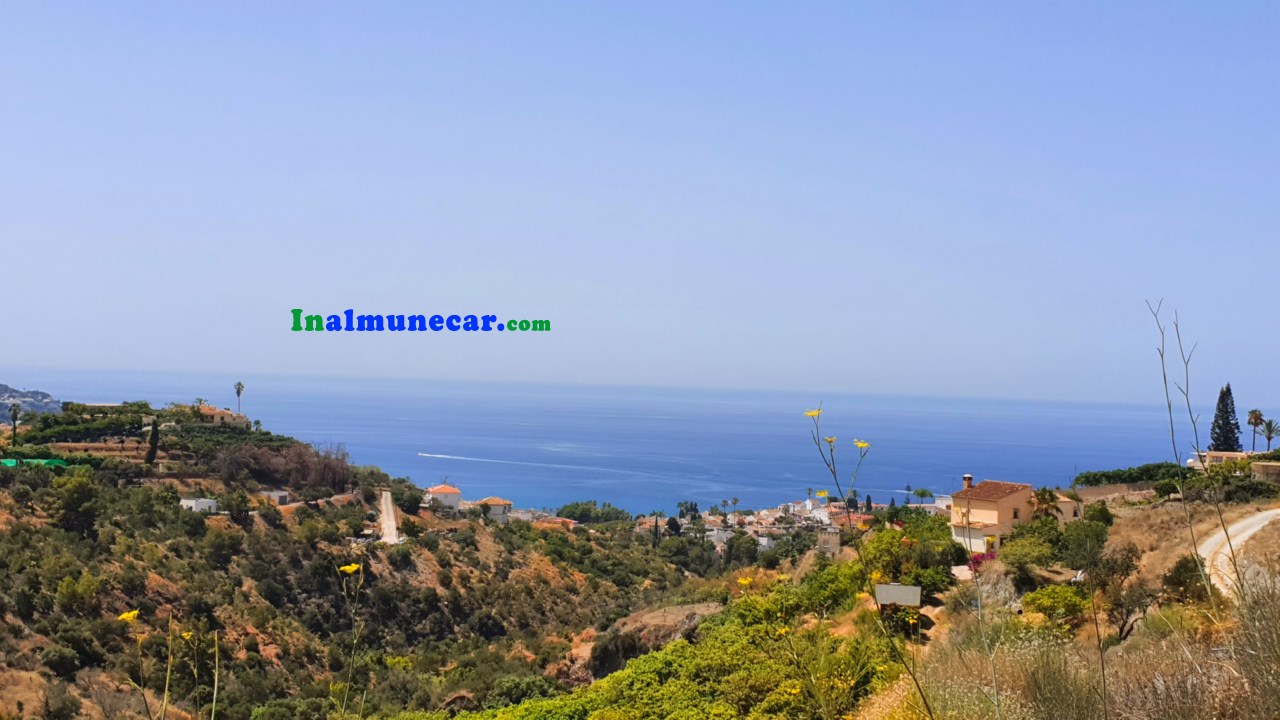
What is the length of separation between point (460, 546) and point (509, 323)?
832cm

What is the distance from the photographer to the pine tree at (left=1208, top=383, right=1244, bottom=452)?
134 feet

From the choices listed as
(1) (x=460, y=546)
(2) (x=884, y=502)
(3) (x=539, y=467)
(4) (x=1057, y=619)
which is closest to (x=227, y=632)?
(1) (x=460, y=546)

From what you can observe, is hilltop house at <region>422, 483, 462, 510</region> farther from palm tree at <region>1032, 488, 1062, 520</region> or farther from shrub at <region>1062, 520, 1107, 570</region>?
shrub at <region>1062, 520, 1107, 570</region>

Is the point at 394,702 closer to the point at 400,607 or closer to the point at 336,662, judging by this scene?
the point at 336,662

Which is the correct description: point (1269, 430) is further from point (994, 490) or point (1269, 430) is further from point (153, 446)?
point (153, 446)

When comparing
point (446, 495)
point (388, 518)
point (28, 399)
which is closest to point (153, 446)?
point (388, 518)

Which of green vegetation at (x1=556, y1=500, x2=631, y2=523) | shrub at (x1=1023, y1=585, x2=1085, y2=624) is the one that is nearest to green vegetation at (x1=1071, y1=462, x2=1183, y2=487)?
shrub at (x1=1023, y1=585, x2=1085, y2=624)

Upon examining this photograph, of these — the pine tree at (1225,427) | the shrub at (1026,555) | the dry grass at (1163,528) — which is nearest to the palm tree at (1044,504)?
the dry grass at (1163,528)

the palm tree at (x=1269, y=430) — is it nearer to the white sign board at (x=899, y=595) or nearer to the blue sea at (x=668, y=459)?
the blue sea at (x=668, y=459)

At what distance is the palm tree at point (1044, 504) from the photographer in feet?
71.5

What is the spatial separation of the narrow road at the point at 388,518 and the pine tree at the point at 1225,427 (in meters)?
37.1

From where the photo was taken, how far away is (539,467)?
125 metres

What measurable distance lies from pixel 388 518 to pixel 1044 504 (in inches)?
926

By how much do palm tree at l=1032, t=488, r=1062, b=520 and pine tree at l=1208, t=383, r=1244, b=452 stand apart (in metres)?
24.8
